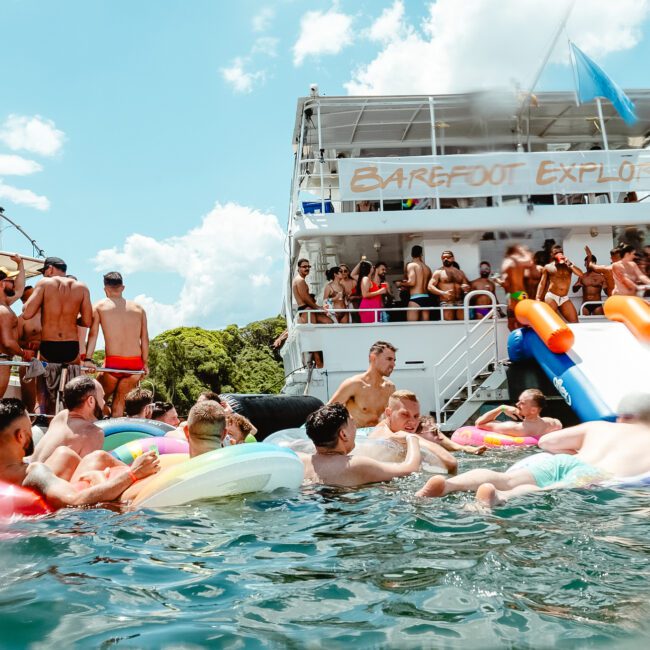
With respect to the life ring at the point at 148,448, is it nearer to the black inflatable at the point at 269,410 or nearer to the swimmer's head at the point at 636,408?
the black inflatable at the point at 269,410

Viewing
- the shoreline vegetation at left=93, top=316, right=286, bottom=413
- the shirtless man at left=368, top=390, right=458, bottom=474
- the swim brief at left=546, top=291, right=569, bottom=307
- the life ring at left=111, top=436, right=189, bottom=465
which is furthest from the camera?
the shoreline vegetation at left=93, top=316, right=286, bottom=413

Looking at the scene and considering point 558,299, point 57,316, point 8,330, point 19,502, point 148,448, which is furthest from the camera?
point 558,299

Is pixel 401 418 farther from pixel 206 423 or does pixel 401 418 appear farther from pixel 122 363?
pixel 122 363

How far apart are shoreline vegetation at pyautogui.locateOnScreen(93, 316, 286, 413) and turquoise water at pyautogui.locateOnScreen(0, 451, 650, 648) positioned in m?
27.9

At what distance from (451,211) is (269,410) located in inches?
233

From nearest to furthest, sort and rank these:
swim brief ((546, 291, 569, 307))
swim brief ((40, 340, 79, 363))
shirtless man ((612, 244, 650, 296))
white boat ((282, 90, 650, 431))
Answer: swim brief ((40, 340, 79, 363)) < shirtless man ((612, 244, 650, 296)) < swim brief ((546, 291, 569, 307)) < white boat ((282, 90, 650, 431))

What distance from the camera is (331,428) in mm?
4797

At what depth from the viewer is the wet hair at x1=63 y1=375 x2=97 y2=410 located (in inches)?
191

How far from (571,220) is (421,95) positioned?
3.88 meters

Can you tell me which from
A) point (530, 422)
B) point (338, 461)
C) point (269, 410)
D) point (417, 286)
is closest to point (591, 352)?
point (530, 422)

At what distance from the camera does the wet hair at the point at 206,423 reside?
4.70 metres

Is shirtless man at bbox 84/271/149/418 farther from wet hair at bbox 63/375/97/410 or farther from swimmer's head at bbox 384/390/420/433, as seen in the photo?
swimmer's head at bbox 384/390/420/433

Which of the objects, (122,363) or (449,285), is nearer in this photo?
(122,363)

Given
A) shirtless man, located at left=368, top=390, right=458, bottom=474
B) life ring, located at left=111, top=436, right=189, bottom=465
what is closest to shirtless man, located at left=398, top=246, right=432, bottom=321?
shirtless man, located at left=368, top=390, right=458, bottom=474
